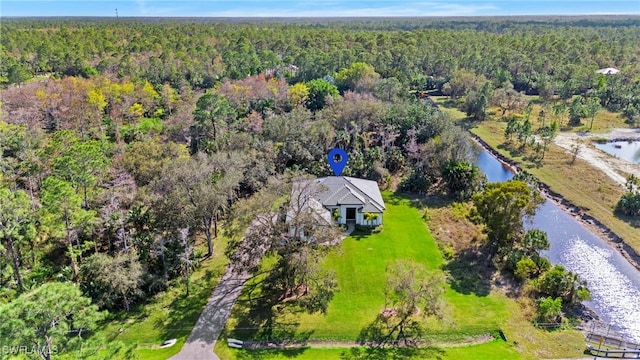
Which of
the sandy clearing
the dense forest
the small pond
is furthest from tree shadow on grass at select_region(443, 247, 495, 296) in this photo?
the small pond

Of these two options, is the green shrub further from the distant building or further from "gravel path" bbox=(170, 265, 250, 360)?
the distant building

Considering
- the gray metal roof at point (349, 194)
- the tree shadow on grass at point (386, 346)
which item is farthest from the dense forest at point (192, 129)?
the tree shadow on grass at point (386, 346)

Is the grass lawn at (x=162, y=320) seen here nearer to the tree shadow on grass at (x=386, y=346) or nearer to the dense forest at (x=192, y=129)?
the dense forest at (x=192, y=129)

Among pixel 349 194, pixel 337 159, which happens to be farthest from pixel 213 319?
pixel 337 159

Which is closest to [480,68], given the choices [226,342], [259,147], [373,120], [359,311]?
[373,120]

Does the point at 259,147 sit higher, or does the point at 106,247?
the point at 259,147

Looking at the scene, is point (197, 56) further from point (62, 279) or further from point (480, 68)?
point (62, 279)

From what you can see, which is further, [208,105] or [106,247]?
[208,105]
